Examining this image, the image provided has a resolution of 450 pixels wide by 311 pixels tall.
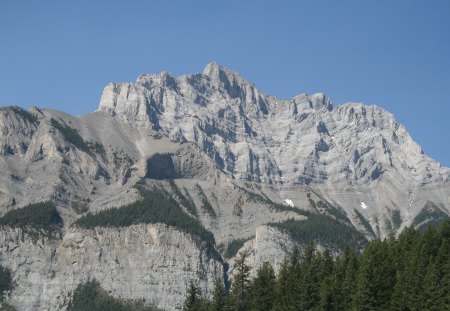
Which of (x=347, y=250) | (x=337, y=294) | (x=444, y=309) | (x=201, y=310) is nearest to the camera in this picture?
(x=444, y=309)

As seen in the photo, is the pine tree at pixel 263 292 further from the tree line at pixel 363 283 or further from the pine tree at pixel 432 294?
the pine tree at pixel 432 294

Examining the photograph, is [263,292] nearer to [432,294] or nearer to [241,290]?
[241,290]

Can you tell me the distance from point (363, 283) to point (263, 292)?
78.3 ft

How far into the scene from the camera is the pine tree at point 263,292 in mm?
156250

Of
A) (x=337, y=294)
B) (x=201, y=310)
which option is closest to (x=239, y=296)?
(x=201, y=310)

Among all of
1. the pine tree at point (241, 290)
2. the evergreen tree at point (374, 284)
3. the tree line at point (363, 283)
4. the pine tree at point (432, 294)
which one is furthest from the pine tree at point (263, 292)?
the pine tree at point (432, 294)

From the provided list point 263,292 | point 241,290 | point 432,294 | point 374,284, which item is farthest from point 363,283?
point 241,290

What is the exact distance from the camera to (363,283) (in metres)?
140

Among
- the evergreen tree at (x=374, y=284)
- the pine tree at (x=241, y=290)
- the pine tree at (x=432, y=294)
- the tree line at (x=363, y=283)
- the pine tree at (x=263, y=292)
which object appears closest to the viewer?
the pine tree at (x=432, y=294)

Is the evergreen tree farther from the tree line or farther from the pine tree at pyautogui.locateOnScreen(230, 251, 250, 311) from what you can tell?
the pine tree at pyautogui.locateOnScreen(230, 251, 250, 311)

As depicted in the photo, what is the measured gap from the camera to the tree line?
13638cm

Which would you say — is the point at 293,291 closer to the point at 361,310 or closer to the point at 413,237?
the point at 361,310

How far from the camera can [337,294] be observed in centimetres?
14362

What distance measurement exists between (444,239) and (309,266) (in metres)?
24.6
